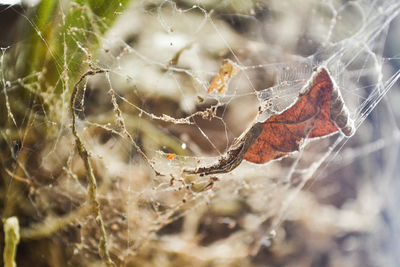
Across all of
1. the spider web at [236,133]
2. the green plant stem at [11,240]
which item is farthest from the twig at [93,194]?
the green plant stem at [11,240]

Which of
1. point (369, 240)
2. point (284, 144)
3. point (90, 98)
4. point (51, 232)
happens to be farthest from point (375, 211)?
point (51, 232)

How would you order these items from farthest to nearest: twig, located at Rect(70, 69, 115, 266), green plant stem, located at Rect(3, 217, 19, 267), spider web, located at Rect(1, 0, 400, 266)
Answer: green plant stem, located at Rect(3, 217, 19, 267) < twig, located at Rect(70, 69, 115, 266) < spider web, located at Rect(1, 0, 400, 266)

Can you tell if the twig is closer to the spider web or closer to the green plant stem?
the spider web

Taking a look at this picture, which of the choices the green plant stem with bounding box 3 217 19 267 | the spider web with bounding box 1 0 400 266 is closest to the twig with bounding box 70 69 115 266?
the spider web with bounding box 1 0 400 266

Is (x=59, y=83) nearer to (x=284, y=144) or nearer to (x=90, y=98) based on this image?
(x=90, y=98)

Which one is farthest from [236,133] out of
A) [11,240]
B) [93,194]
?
[11,240]

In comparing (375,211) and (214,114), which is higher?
(214,114)

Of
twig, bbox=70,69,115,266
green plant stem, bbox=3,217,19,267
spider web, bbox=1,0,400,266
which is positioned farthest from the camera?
green plant stem, bbox=3,217,19,267

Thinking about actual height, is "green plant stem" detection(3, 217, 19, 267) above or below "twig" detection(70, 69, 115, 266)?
below
